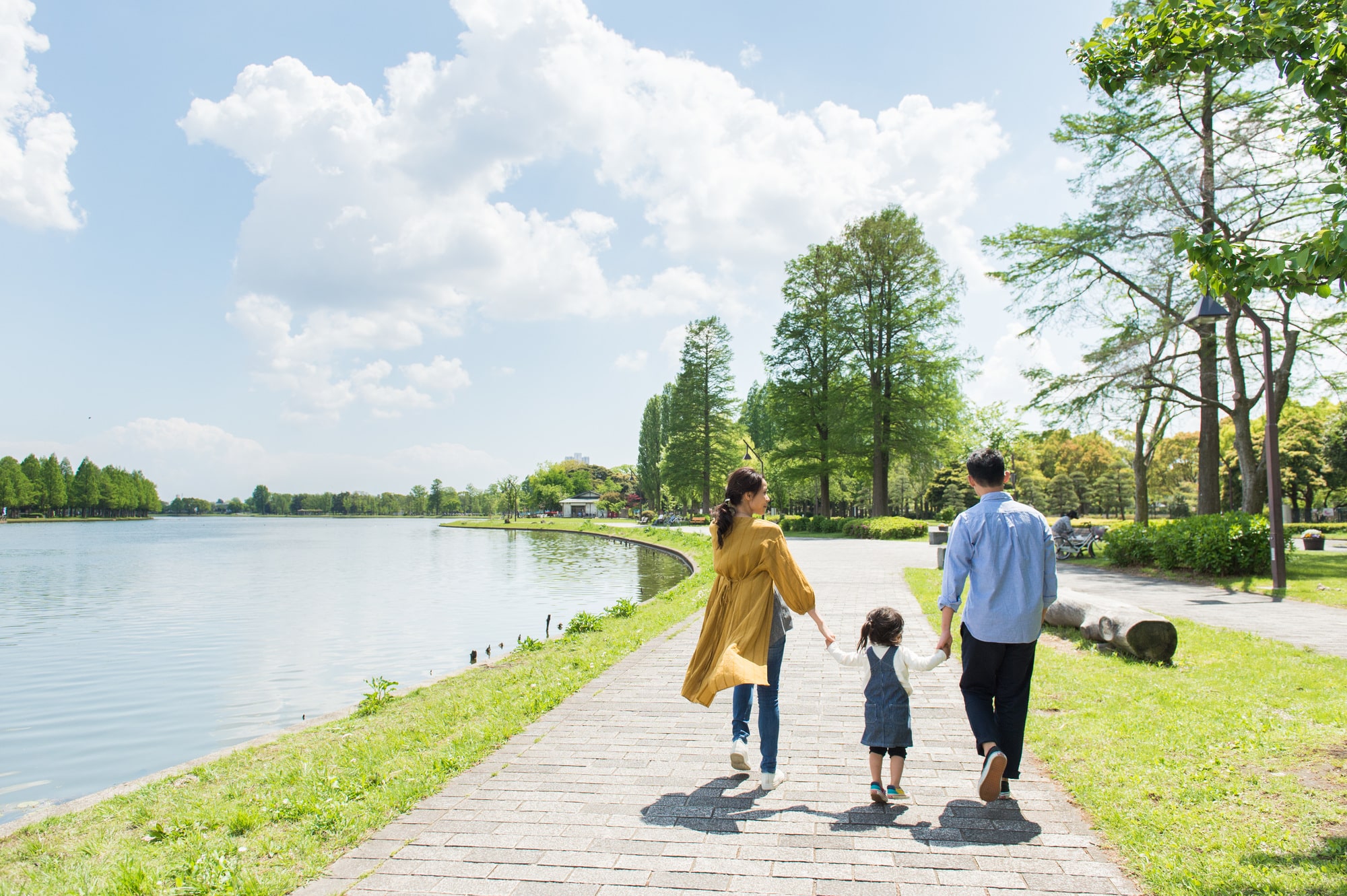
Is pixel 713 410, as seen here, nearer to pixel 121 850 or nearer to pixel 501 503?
pixel 121 850

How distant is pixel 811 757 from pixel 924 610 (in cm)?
673

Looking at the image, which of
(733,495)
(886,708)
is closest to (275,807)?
(733,495)

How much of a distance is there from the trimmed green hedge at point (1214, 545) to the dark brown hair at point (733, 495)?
13.9 meters

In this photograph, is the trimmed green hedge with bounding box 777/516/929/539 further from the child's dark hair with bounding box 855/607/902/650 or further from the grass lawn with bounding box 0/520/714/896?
the child's dark hair with bounding box 855/607/902/650

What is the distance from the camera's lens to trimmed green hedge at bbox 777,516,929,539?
97.3 ft

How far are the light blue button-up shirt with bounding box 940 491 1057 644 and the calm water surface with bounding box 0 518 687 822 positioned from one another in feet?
24.4

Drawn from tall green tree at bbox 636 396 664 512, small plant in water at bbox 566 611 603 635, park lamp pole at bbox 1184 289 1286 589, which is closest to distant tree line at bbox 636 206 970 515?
park lamp pole at bbox 1184 289 1286 589

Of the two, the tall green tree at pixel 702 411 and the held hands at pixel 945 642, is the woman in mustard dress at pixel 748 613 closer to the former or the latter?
the held hands at pixel 945 642

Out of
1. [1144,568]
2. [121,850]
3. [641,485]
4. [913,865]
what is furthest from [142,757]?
[641,485]

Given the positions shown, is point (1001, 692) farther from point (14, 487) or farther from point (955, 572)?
point (14, 487)

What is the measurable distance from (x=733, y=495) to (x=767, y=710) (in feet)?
3.95

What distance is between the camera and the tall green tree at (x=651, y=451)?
251 ft

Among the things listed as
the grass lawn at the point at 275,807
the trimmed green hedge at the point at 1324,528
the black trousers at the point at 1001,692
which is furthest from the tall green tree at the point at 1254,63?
the trimmed green hedge at the point at 1324,528

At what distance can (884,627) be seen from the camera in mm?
3953
